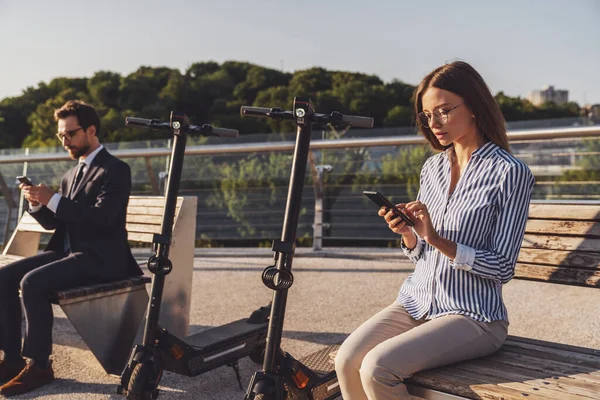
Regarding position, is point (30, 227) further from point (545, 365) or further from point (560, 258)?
point (545, 365)

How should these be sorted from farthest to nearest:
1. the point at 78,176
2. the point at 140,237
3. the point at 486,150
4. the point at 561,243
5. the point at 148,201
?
the point at 148,201 < the point at 140,237 < the point at 78,176 < the point at 561,243 < the point at 486,150

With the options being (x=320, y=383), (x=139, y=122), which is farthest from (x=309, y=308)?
(x=320, y=383)

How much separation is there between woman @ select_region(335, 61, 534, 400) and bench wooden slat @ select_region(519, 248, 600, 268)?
621mm

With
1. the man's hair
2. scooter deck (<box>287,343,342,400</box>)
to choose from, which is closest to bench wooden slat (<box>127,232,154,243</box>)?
the man's hair

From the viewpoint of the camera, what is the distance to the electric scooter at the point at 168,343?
3.54 m

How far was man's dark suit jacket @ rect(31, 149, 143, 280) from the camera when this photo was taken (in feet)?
13.8

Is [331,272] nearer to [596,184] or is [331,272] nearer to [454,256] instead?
[596,184]

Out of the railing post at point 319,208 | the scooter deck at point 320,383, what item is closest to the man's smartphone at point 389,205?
the scooter deck at point 320,383

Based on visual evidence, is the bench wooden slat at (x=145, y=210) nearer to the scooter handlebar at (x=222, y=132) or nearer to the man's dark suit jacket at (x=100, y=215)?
the man's dark suit jacket at (x=100, y=215)

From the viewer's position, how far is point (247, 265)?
821 centimetres

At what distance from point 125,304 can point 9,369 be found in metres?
0.74

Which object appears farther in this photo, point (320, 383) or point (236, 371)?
point (236, 371)

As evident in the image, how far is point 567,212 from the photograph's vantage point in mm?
3252

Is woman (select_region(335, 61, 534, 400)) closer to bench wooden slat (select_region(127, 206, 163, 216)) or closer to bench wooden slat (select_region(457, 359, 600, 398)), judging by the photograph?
bench wooden slat (select_region(457, 359, 600, 398))
